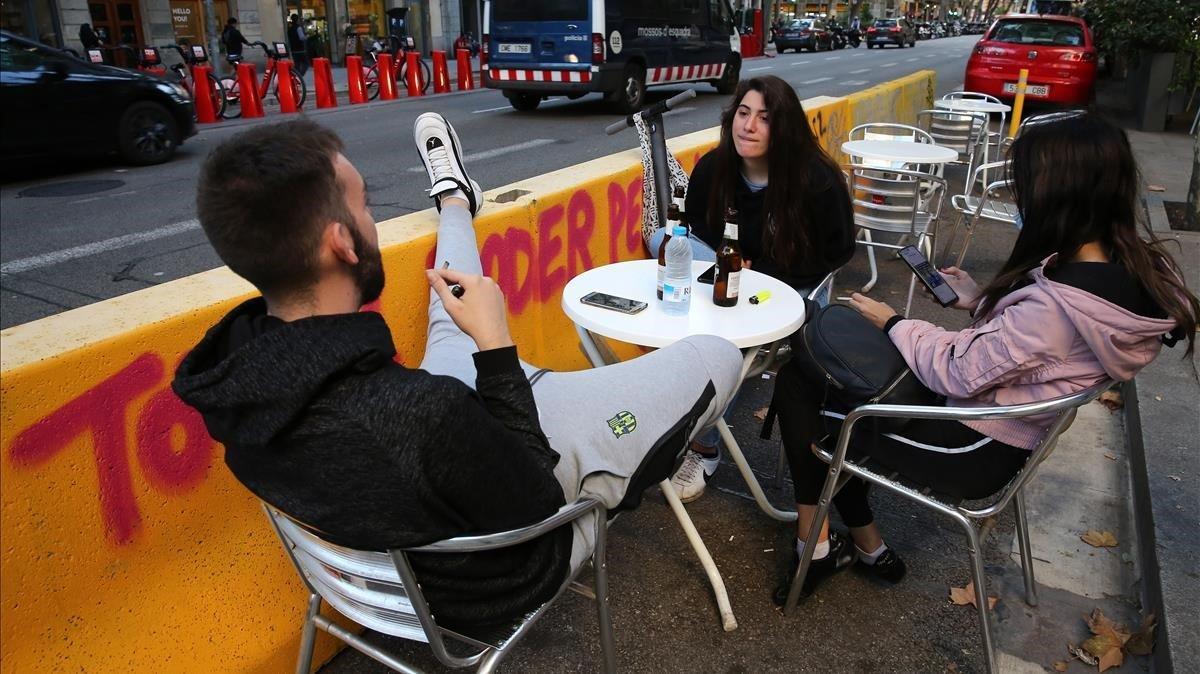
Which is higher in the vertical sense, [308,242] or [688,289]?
[308,242]

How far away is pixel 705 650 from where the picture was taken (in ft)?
7.67

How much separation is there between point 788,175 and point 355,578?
2409 mm

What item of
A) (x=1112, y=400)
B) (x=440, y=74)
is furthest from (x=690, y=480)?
(x=440, y=74)

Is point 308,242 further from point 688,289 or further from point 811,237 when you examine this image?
point 811,237

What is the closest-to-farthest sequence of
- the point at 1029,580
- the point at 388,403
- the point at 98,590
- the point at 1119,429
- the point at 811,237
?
the point at 388,403 → the point at 98,590 → the point at 1029,580 → the point at 811,237 → the point at 1119,429

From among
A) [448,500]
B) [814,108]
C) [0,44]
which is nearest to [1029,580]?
[448,500]

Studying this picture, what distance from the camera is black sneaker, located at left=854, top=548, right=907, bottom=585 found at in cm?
260

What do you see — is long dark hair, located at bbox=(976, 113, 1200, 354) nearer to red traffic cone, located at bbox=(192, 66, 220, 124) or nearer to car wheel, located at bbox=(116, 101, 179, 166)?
car wheel, located at bbox=(116, 101, 179, 166)

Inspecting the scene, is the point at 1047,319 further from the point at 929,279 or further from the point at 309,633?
the point at 309,633

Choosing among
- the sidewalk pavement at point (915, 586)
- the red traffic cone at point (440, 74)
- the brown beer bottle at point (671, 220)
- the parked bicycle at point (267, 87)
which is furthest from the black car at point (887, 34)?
the brown beer bottle at point (671, 220)

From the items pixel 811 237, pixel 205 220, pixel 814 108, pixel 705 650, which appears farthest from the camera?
pixel 814 108

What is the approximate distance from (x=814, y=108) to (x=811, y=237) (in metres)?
3.28

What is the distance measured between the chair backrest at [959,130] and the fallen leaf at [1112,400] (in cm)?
397

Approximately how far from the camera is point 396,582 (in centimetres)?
150
